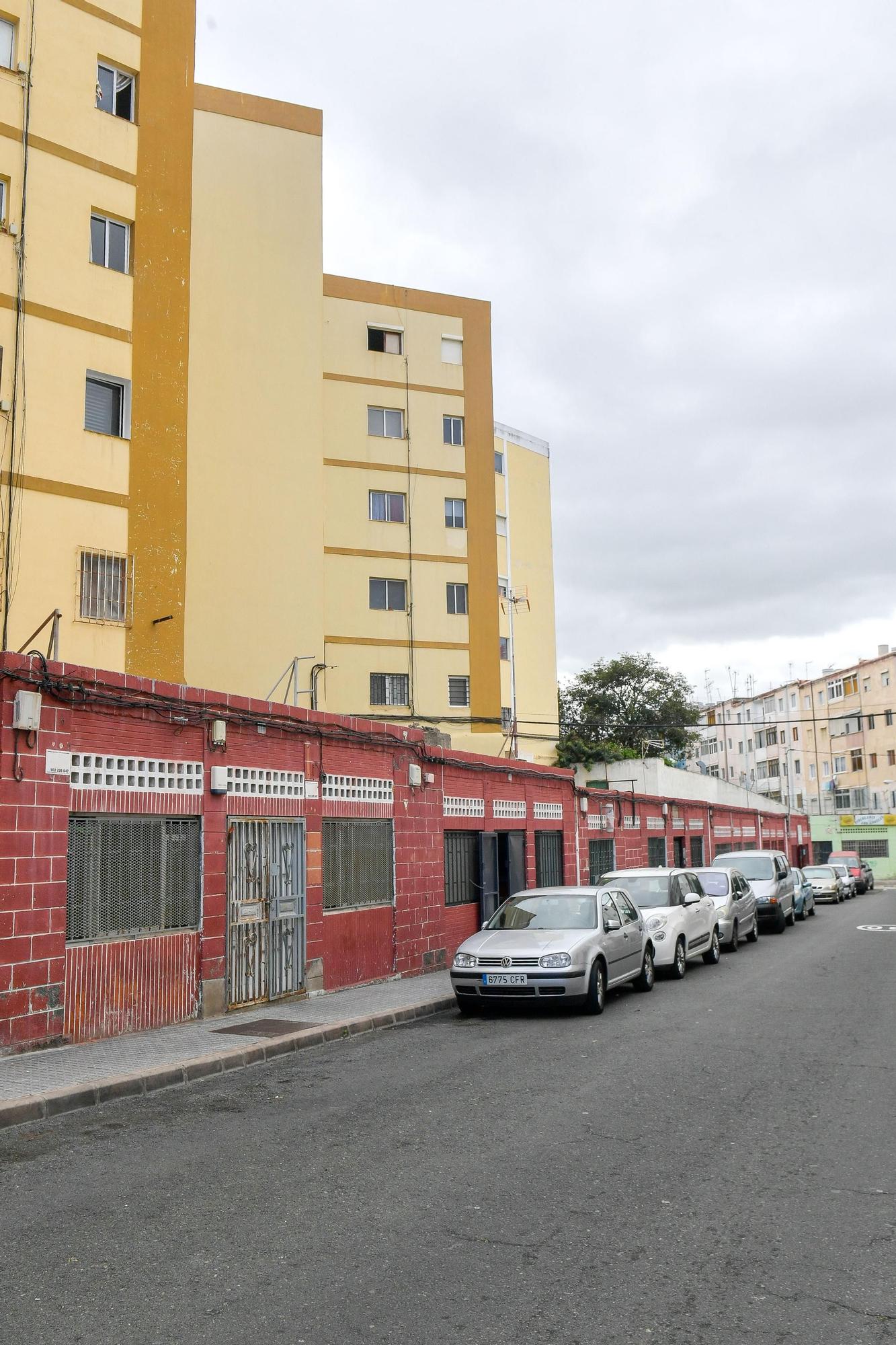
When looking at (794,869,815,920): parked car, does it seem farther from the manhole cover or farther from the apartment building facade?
the apartment building facade

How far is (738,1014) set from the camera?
39.2 feet

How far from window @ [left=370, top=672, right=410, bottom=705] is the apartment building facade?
3671 cm

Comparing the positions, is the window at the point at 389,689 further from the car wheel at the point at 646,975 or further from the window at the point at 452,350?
the car wheel at the point at 646,975

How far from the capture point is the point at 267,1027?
1123 cm

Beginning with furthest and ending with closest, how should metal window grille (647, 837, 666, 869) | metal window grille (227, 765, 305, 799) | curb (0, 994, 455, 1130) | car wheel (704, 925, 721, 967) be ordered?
metal window grille (647, 837, 666, 869)
car wheel (704, 925, 721, 967)
metal window grille (227, 765, 305, 799)
curb (0, 994, 455, 1130)

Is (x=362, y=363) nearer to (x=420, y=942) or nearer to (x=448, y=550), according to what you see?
(x=448, y=550)

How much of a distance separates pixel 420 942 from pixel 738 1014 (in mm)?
6299

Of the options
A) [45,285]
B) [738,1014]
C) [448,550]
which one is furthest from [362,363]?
[738,1014]

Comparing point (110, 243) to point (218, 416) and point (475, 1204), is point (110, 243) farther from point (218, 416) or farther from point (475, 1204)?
point (475, 1204)

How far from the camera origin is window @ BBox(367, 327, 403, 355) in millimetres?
39250

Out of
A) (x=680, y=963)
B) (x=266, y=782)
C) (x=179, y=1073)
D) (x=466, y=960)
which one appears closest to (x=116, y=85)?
(x=266, y=782)

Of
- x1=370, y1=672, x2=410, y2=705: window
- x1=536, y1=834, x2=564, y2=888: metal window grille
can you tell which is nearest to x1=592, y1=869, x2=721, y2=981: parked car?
x1=536, y1=834, x2=564, y2=888: metal window grille

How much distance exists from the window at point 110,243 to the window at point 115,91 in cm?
206

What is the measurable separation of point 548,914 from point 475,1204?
317 inches
